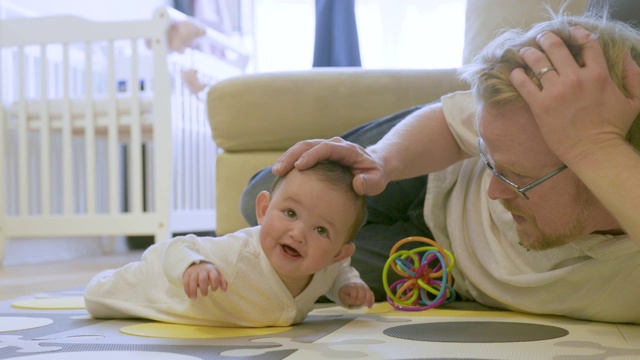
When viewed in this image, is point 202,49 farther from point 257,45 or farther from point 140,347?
point 140,347

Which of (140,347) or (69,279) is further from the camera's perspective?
(69,279)

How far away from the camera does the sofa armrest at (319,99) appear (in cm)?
172

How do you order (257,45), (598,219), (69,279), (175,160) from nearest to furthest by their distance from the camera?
(598,219) < (69,279) < (175,160) < (257,45)

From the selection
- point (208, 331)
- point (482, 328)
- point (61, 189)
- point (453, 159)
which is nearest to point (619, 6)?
point (453, 159)

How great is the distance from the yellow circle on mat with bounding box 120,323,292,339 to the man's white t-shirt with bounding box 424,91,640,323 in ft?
1.16

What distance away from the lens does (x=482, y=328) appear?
101 cm

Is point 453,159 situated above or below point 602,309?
above

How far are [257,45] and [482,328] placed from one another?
10.8ft

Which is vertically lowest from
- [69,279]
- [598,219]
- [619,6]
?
[69,279]

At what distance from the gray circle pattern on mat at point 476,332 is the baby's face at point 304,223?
0.14 meters

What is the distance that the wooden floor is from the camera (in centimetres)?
188

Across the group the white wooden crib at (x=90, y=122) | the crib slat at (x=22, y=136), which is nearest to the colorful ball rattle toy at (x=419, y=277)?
the white wooden crib at (x=90, y=122)

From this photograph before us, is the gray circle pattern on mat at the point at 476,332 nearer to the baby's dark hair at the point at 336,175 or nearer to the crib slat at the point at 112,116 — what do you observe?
the baby's dark hair at the point at 336,175

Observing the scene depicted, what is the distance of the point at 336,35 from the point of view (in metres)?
3.73
